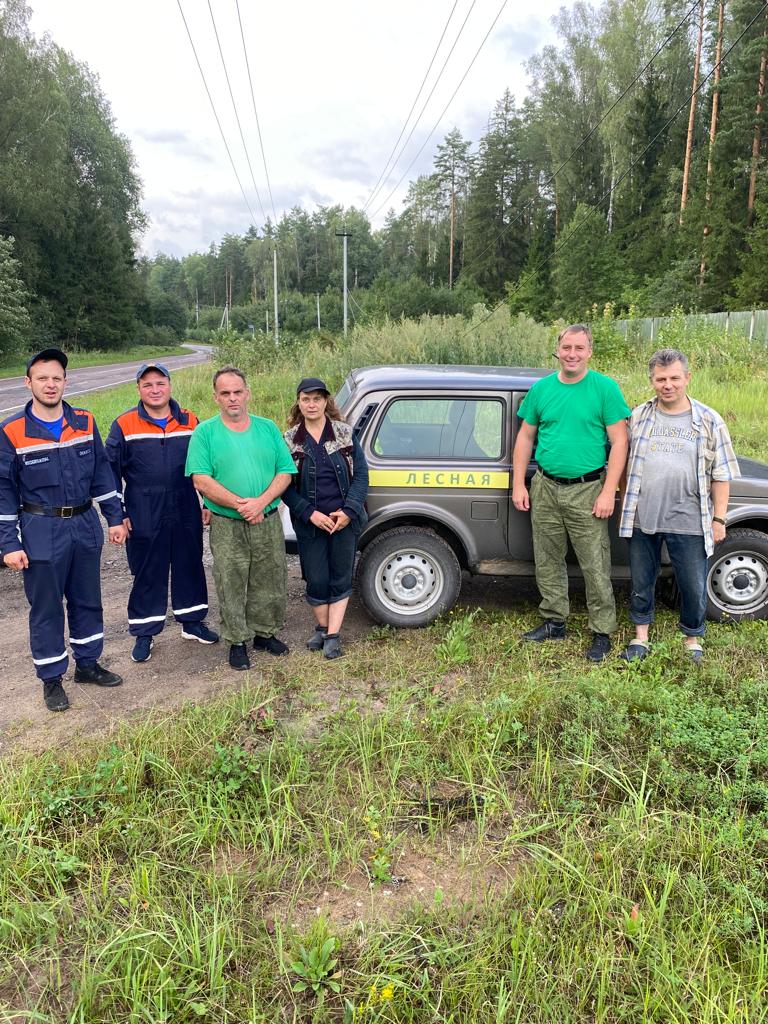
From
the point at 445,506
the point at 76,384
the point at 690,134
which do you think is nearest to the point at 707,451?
the point at 445,506

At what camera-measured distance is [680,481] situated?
13.5ft

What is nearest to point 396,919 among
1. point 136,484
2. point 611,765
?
point 611,765

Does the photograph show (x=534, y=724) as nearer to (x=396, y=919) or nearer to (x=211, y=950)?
(x=396, y=919)

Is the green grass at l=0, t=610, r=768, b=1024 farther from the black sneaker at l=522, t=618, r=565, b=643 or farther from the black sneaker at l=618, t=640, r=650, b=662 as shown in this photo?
the black sneaker at l=522, t=618, r=565, b=643

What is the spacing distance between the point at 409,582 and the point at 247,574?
1.16 meters

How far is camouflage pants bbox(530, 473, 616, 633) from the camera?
4.32m

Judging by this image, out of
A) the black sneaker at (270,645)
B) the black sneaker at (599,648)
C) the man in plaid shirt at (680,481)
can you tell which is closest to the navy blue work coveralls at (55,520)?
the black sneaker at (270,645)

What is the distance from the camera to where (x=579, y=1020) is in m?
2.12

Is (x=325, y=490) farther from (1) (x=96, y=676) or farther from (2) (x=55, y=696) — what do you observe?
(2) (x=55, y=696)

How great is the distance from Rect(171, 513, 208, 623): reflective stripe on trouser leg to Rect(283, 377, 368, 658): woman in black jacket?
2.30 feet

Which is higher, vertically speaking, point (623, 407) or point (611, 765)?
point (623, 407)

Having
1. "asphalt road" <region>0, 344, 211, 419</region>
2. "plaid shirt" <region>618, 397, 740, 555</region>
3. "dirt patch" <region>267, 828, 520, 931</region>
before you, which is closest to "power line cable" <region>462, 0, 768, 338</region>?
"plaid shirt" <region>618, 397, 740, 555</region>

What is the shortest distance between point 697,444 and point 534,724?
1938mm

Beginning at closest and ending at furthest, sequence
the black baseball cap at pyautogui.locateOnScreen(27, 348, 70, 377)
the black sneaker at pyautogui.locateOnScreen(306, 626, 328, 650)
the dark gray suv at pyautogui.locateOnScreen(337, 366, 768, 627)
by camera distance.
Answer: the black baseball cap at pyautogui.locateOnScreen(27, 348, 70, 377) < the black sneaker at pyautogui.locateOnScreen(306, 626, 328, 650) < the dark gray suv at pyautogui.locateOnScreen(337, 366, 768, 627)
